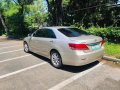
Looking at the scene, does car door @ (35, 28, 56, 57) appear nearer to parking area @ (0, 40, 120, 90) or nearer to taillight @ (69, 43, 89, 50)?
parking area @ (0, 40, 120, 90)

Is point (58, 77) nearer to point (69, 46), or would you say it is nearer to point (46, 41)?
point (69, 46)

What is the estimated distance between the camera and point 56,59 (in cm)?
665

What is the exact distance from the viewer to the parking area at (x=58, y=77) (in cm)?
498

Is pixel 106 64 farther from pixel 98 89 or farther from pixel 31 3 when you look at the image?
pixel 31 3

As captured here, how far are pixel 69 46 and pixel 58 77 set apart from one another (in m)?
1.09

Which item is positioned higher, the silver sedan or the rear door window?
the rear door window

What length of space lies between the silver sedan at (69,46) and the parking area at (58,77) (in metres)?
0.41

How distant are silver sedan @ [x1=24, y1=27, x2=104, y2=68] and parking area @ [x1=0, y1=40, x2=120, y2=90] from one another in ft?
1.33

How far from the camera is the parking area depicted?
196 inches

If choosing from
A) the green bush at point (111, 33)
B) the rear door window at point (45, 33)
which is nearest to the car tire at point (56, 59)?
the rear door window at point (45, 33)

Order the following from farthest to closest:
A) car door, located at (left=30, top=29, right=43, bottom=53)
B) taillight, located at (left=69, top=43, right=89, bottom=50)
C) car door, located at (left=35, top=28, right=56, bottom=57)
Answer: car door, located at (left=30, top=29, right=43, bottom=53) < car door, located at (left=35, top=28, right=56, bottom=57) < taillight, located at (left=69, top=43, right=89, bottom=50)

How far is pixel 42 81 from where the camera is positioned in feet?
17.7

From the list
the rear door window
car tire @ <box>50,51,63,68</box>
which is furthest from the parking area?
the rear door window

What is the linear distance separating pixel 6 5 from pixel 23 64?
2410 centimetres
